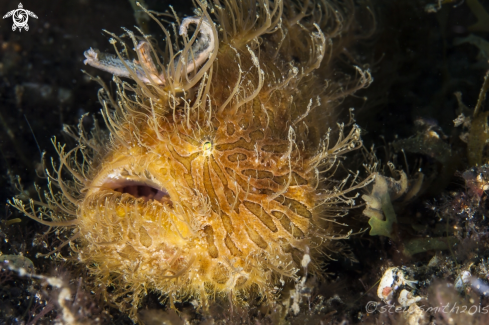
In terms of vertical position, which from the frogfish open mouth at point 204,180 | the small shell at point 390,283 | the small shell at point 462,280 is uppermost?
the frogfish open mouth at point 204,180

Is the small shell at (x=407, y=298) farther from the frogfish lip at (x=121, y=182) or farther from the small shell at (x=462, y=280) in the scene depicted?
the frogfish lip at (x=121, y=182)

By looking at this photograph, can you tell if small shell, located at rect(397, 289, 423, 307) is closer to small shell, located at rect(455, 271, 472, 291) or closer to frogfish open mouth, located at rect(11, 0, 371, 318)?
small shell, located at rect(455, 271, 472, 291)

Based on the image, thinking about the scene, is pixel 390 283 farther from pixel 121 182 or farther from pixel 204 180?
pixel 121 182

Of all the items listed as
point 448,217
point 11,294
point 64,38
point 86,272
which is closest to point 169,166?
point 86,272

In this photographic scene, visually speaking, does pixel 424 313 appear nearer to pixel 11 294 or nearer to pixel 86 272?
pixel 86 272

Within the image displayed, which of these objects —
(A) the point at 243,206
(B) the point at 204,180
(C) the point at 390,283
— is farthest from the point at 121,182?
(C) the point at 390,283

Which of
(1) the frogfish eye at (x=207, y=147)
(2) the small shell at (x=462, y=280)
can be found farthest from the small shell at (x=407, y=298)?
(1) the frogfish eye at (x=207, y=147)

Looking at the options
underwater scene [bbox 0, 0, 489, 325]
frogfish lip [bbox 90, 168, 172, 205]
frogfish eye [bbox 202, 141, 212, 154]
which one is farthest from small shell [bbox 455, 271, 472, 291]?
frogfish lip [bbox 90, 168, 172, 205]

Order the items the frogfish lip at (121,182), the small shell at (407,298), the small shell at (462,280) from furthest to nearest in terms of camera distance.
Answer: the frogfish lip at (121,182), the small shell at (407,298), the small shell at (462,280)

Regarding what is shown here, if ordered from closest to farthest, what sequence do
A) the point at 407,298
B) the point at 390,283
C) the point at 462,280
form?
the point at 462,280, the point at 407,298, the point at 390,283
